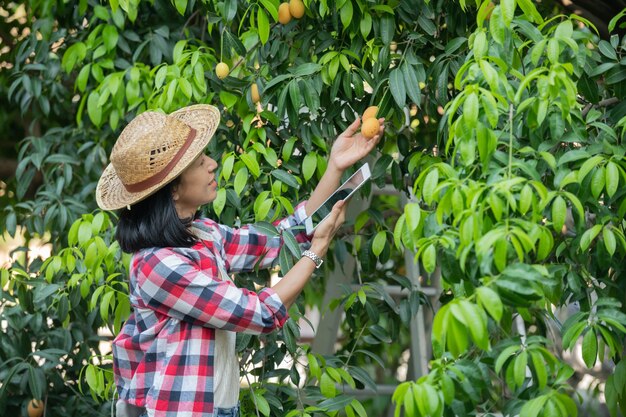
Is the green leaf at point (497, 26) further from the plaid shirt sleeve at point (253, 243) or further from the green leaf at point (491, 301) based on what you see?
the plaid shirt sleeve at point (253, 243)

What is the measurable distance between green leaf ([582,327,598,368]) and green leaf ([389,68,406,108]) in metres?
0.65

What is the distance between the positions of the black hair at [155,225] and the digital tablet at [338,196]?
278 mm

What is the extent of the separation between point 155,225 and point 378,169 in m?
0.61

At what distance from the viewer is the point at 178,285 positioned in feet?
6.93

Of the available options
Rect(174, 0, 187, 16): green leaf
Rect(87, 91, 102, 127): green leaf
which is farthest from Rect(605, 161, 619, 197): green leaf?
Rect(87, 91, 102, 127): green leaf

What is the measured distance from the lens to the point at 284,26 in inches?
103

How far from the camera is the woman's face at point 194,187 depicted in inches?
87.9

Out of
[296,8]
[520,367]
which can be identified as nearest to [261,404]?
[520,367]

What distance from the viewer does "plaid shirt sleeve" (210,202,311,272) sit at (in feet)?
7.88

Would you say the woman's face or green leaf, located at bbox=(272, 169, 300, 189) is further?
green leaf, located at bbox=(272, 169, 300, 189)

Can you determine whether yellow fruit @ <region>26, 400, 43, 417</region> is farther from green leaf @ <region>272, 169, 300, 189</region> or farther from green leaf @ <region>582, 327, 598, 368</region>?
green leaf @ <region>582, 327, 598, 368</region>

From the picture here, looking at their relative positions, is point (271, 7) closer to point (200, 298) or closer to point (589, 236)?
point (200, 298)

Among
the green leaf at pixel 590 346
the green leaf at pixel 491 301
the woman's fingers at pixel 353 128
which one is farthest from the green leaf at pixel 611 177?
the woman's fingers at pixel 353 128

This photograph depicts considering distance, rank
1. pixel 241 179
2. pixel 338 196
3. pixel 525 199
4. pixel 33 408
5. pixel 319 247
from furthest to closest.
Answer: pixel 33 408, pixel 241 179, pixel 338 196, pixel 319 247, pixel 525 199
